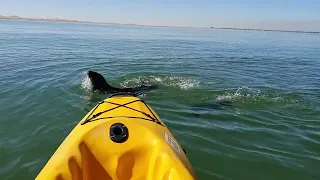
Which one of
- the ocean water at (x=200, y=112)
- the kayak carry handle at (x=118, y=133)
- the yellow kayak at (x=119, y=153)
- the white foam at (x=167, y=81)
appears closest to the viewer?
the yellow kayak at (x=119, y=153)

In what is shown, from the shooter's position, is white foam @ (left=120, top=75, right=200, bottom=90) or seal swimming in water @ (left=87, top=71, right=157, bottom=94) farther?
white foam @ (left=120, top=75, right=200, bottom=90)

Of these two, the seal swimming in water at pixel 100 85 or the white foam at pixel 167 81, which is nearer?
the seal swimming in water at pixel 100 85

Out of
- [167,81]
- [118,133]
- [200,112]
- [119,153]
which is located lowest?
[167,81]

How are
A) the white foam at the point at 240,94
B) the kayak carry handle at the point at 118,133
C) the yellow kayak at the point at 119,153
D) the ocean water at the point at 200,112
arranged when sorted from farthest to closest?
the white foam at the point at 240,94 → the ocean water at the point at 200,112 → the kayak carry handle at the point at 118,133 → the yellow kayak at the point at 119,153

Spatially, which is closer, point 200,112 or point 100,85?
point 200,112

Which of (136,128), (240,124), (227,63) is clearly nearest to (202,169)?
(136,128)

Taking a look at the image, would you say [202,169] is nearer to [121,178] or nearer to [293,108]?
[121,178]

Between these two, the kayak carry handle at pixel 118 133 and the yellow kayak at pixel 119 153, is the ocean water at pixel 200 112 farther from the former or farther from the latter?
the kayak carry handle at pixel 118 133

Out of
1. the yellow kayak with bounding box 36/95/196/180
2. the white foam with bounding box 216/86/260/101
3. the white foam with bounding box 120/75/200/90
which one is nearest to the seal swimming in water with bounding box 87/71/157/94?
the white foam with bounding box 120/75/200/90

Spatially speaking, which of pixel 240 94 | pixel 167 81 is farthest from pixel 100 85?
pixel 240 94

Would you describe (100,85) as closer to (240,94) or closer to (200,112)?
(200,112)

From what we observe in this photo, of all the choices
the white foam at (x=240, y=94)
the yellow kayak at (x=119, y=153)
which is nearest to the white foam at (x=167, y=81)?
the white foam at (x=240, y=94)

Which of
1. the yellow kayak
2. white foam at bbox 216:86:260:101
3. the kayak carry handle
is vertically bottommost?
white foam at bbox 216:86:260:101

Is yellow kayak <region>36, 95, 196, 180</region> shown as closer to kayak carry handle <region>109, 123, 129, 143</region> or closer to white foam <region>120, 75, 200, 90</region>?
kayak carry handle <region>109, 123, 129, 143</region>
